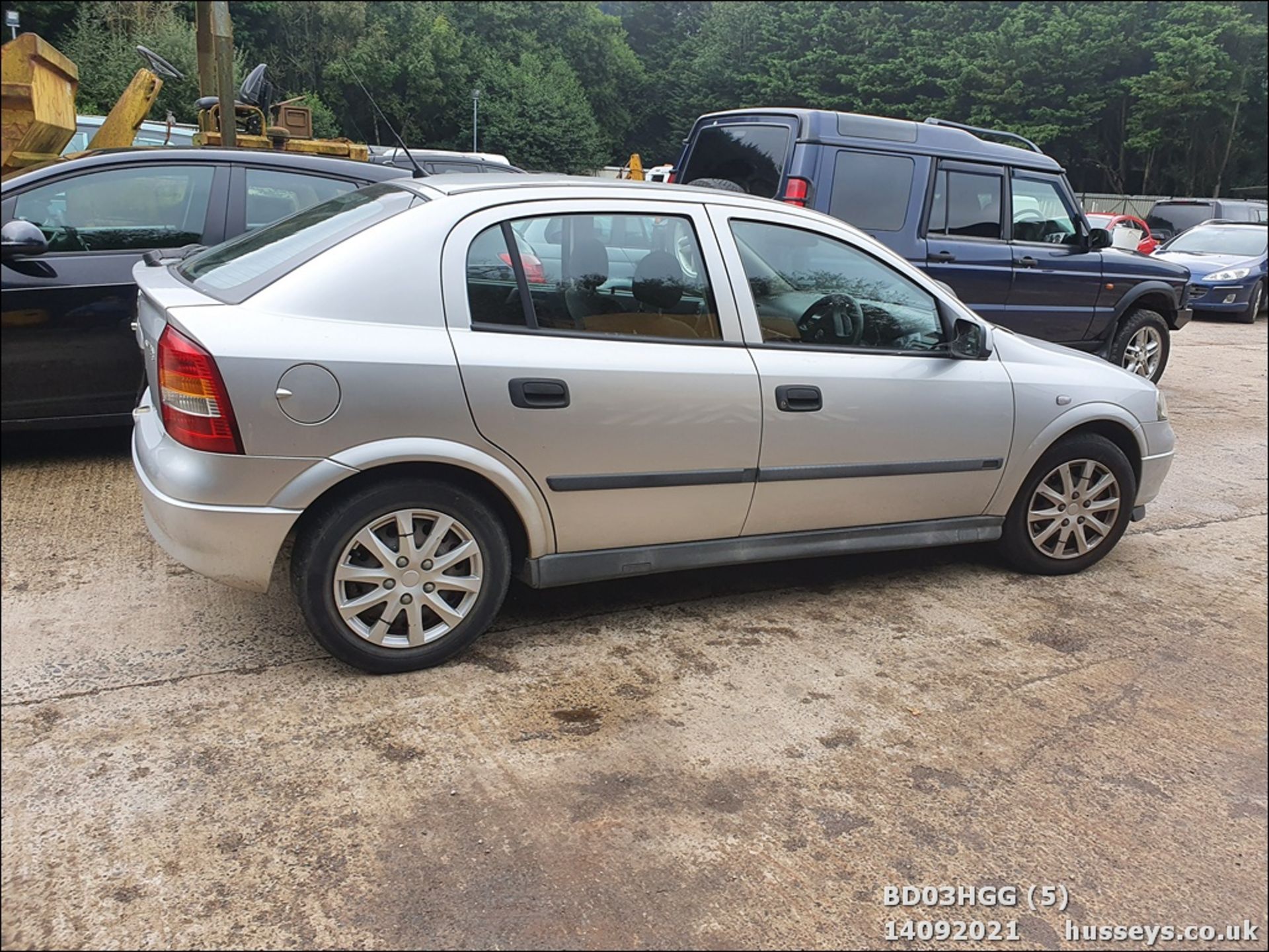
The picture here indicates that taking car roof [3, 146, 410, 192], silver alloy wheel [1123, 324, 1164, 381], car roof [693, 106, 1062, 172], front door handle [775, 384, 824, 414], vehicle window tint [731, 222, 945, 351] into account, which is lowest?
silver alloy wheel [1123, 324, 1164, 381]

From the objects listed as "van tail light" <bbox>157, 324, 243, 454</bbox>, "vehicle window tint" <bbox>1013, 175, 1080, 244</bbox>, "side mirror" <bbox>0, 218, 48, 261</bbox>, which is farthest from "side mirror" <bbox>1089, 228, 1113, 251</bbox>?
"side mirror" <bbox>0, 218, 48, 261</bbox>

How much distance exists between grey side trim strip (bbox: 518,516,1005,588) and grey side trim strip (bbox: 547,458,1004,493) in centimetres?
24

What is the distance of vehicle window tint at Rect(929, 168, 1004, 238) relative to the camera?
22.8ft

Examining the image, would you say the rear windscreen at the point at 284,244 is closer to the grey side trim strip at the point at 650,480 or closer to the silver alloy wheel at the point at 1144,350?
the grey side trim strip at the point at 650,480

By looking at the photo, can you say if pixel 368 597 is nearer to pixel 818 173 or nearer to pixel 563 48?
pixel 818 173

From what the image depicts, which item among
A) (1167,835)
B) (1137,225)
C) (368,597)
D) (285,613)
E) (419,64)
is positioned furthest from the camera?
(419,64)

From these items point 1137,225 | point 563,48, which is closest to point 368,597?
point 1137,225

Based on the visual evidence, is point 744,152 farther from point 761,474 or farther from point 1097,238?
point 761,474

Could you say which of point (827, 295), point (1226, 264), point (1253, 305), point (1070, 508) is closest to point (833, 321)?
point (827, 295)

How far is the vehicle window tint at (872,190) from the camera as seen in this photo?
654 centimetres

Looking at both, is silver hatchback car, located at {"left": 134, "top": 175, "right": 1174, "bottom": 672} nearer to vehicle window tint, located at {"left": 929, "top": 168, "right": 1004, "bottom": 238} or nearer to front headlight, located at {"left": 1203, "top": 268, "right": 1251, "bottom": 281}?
vehicle window tint, located at {"left": 929, "top": 168, "right": 1004, "bottom": 238}

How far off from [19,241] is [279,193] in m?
2.69

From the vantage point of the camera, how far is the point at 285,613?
135 inches

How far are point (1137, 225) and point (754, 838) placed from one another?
1853 cm
